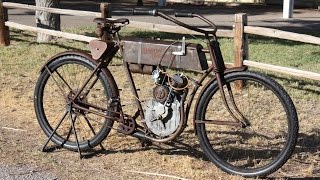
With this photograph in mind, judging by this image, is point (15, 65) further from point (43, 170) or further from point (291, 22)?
point (291, 22)

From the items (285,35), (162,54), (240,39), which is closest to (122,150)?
(162,54)

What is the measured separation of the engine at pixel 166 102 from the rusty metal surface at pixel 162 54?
12cm

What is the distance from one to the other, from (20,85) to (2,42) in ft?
11.9

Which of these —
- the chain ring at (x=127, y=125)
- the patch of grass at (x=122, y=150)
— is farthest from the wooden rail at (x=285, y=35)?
the chain ring at (x=127, y=125)

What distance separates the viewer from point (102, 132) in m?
5.15

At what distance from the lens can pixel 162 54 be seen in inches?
187

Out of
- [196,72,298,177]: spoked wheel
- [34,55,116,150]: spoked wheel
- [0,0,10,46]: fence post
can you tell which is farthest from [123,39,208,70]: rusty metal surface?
[0,0,10,46]: fence post

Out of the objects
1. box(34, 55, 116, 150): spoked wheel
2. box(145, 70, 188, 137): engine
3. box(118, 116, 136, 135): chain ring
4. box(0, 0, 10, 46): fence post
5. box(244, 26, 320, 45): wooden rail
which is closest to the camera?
box(145, 70, 188, 137): engine

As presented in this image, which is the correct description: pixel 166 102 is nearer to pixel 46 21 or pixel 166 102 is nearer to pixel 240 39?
pixel 240 39

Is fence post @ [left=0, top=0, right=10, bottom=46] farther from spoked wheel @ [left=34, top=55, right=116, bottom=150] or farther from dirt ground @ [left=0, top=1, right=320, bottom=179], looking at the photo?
spoked wheel @ [left=34, top=55, right=116, bottom=150]

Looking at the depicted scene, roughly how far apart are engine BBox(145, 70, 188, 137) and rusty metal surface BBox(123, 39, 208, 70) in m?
0.12

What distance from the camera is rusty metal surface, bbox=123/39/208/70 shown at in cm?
465

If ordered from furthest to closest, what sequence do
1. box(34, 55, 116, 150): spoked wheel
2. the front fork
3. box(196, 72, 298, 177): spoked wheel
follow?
box(34, 55, 116, 150): spoked wheel, the front fork, box(196, 72, 298, 177): spoked wheel

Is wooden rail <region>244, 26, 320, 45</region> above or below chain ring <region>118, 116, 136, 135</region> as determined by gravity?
above
